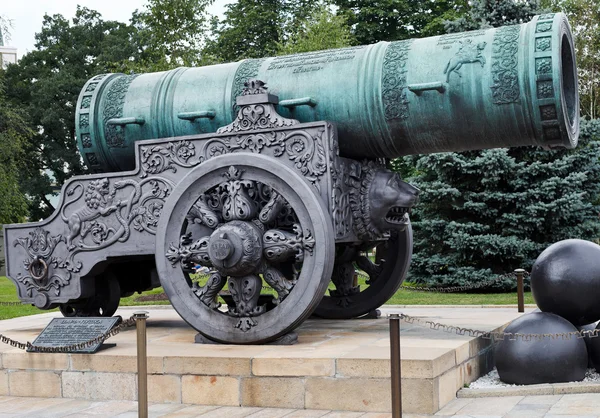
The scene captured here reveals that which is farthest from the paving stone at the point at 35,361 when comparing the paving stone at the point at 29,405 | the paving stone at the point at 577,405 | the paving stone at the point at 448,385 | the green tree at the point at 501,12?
the green tree at the point at 501,12

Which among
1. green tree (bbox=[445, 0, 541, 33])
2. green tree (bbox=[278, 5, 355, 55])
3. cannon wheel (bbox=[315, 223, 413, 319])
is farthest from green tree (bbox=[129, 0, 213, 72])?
cannon wheel (bbox=[315, 223, 413, 319])

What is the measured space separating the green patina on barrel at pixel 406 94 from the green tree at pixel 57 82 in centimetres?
2617

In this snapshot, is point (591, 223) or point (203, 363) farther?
point (591, 223)

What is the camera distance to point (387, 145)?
716 cm

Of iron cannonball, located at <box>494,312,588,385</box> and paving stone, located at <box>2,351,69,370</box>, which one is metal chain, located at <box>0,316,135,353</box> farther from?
iron cannonball, located at <box>494,312,588,385</box>

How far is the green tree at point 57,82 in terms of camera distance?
33875 mm

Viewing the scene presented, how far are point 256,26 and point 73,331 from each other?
24.8 m

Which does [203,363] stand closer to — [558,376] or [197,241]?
[197,241]

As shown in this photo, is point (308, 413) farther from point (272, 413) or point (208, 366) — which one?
point (208, 366)

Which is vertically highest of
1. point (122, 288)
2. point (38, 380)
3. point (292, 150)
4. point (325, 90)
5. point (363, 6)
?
point (363, 6)

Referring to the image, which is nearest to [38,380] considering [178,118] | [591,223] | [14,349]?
[14,349]

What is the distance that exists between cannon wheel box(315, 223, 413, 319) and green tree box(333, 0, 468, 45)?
2015 cm

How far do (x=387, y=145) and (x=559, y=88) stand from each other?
1.45 meters

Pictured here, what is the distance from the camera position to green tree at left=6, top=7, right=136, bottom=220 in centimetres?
3388
